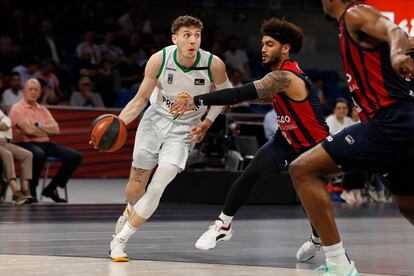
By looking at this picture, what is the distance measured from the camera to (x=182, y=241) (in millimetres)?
7836

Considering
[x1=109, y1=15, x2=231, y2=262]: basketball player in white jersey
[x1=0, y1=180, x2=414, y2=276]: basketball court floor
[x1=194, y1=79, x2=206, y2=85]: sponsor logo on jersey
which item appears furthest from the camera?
[x1=194, y1=79, x2=206, y2=85]: sponsor logo on jersey

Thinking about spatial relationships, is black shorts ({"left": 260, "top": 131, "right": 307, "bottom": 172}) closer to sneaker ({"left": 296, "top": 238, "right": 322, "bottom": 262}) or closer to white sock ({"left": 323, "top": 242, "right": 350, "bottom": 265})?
sneaker ({"left": 296, "top": 238, "right": 322, "bottom": 262})

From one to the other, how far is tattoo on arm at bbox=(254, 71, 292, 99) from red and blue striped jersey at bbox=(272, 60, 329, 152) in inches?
8.1

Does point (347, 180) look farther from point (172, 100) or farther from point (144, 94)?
point (144, 94)

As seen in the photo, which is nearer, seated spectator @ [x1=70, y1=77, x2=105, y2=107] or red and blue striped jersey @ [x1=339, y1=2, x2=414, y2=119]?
red and blue striped jersey @ [x1=339, y1=2, x2=414, y2=119]

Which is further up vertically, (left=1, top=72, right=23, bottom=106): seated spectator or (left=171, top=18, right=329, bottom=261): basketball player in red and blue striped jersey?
(left=171, top=18, right=329, bottom=261): basketball player in red and blue striped jersey

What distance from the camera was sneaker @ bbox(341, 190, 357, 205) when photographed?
13.1m

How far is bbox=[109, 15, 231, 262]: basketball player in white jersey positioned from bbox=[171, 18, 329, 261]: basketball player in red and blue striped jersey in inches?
8.9

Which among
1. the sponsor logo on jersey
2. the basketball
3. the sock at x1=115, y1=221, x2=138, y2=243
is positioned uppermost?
the sponsor logo on jersey

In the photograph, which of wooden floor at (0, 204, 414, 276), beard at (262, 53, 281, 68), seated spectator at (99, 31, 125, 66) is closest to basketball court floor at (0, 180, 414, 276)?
wooden floor at (0, 204, 414, 276)

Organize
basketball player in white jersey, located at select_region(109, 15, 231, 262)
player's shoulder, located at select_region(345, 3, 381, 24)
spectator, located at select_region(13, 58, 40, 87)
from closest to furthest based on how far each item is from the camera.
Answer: player's shoulder, located at select_region(345, 3, 381, 24)
basketball player in white jersey, located at select_region(109, 15, 231, 262)
spectator, located at select_region(13, 58, 40, 87)

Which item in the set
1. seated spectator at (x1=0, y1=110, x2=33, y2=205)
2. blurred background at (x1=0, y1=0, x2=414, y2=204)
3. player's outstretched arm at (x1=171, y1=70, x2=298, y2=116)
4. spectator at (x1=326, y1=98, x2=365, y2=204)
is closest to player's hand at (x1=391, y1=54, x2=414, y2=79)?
player's outstretched arm at (x1=171, y1=70, x2=298, y2=116)

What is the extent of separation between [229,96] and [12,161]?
6.13 metres

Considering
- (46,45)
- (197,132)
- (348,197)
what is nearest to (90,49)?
(46,45)
